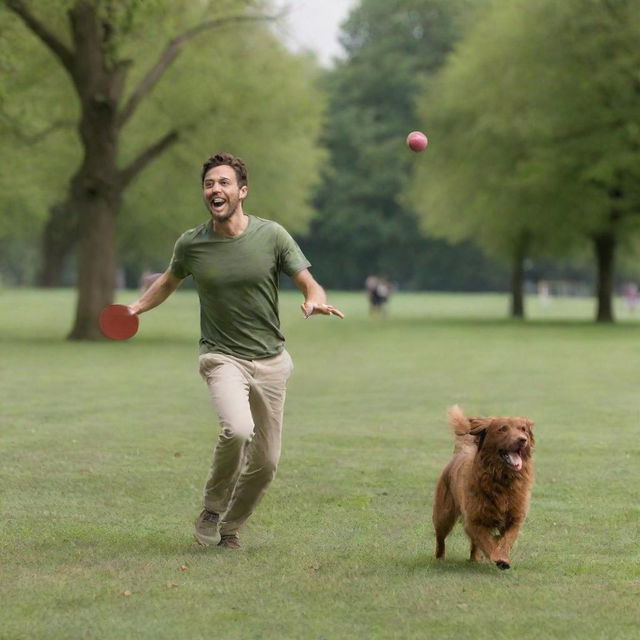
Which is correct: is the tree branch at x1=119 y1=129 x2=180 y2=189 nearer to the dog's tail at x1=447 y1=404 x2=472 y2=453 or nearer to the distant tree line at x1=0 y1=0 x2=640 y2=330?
the distant tree line at x1=0 y1=0 x2=640 y2=330

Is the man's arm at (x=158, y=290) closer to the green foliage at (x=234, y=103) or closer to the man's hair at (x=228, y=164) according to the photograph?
the man's hair at (x=228, y=164)

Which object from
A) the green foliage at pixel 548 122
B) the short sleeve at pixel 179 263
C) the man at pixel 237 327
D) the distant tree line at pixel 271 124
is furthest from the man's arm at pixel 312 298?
the green foliage at pixel 548 122

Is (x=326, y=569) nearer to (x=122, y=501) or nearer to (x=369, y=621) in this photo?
(x=369, y=621)

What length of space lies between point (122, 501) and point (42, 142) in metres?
28.0

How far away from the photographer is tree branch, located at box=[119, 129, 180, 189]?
31359 millimetres

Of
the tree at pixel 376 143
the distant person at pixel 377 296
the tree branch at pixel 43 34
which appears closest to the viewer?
the tree branch at pixel 43 34

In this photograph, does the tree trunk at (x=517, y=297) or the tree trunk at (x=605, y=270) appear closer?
the tree trunk at (x=605, y=270)

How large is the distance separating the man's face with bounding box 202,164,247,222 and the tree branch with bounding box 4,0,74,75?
2185 centimetres

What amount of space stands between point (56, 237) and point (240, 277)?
66513mm

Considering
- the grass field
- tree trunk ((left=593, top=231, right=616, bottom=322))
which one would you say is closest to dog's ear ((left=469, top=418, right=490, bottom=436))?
the grass field

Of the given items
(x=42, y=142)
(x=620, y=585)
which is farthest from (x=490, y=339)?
(x=620, y=585)

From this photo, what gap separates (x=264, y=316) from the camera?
24.8ft

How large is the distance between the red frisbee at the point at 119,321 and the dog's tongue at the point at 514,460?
2329mm

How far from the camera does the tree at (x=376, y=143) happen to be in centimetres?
7406
